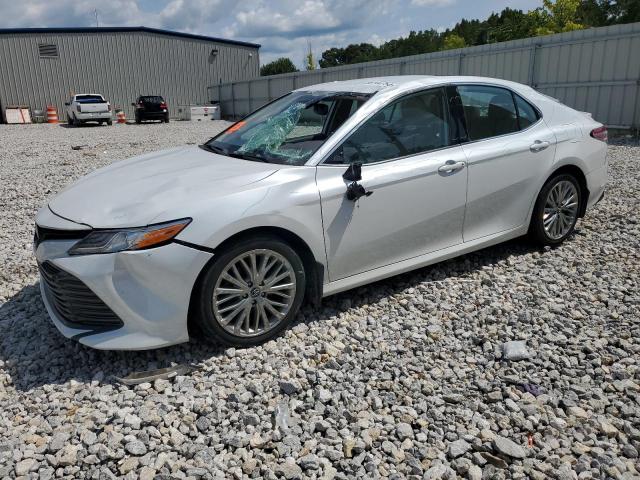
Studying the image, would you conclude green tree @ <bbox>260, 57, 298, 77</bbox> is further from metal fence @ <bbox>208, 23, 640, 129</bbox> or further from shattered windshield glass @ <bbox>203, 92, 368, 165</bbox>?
shattered windshield glass @ <bbox>203, 92, 368, 165</bbox>

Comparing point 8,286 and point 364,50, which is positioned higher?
point 364,50

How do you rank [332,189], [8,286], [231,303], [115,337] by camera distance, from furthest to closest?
1. [8,286]
2. [332,189]
3. [231,303]
4. [115,337]

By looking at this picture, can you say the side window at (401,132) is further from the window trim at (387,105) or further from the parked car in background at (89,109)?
the parked car in background at (89,109)

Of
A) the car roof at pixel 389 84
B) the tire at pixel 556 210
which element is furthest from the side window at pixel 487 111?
the tire at pixel 556 210

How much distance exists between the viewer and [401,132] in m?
3.87

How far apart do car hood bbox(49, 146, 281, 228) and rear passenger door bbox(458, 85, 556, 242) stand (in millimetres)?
1645

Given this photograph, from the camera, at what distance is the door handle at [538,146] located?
176 inches

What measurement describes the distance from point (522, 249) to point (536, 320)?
147cm

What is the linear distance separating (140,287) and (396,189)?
1.79 meters

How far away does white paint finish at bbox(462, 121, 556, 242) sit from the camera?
412cm

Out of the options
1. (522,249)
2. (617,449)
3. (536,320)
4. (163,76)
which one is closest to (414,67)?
(522,249)

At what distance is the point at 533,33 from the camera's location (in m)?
36.5

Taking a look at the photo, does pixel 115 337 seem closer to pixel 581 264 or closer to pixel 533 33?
pixel 581 264

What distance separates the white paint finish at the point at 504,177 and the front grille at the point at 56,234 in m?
2.72
